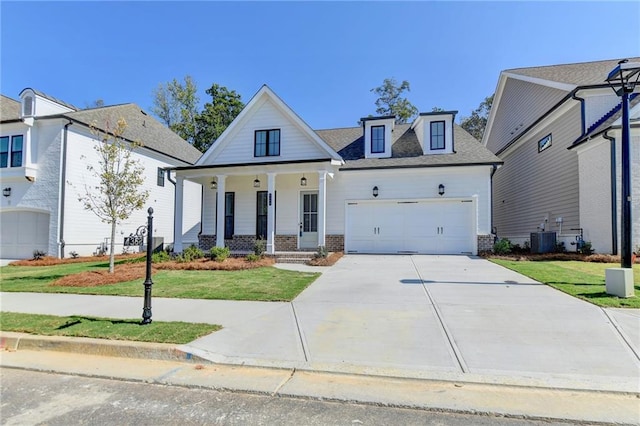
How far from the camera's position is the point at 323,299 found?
23.0 feet

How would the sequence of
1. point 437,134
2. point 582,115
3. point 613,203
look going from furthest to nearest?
point 437,134, point 582,115, point 613,203

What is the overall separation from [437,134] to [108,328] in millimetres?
14038

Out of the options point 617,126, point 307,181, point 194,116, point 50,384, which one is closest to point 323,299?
point 50,384

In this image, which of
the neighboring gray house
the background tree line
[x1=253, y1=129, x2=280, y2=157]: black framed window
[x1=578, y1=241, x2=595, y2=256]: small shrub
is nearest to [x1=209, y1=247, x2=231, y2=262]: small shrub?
[x1=253, y1=129, x2=280, y2=157]: black framed window

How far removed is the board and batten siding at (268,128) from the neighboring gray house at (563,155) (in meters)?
9.65

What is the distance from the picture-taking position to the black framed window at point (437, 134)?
1530 cm

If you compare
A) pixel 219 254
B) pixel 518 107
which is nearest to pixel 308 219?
pixel 219 254

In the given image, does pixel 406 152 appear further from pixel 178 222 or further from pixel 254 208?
pixel 178 222

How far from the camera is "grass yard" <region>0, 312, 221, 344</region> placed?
16.2 feet

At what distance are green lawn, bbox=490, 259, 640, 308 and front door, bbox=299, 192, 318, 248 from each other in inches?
283

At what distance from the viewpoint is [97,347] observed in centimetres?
475

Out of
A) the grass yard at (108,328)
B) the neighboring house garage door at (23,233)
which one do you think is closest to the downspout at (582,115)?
the grass yard at (108,328)

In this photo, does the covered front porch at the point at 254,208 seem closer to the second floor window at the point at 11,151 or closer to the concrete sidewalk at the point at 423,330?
the concrete sidewalk at the point at 423,330

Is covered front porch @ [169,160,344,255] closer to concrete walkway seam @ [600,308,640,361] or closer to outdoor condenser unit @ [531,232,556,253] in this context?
outdoor condenser unit @ [531,232,556,253]
